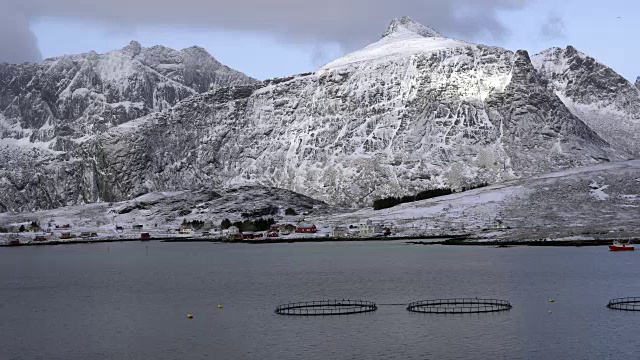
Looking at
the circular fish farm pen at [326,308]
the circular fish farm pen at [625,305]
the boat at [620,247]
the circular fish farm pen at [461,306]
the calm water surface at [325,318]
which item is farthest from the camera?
the boat at [620,247]

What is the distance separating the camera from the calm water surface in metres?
85.2

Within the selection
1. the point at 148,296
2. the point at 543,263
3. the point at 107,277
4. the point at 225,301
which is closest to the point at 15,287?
the point at 107,277

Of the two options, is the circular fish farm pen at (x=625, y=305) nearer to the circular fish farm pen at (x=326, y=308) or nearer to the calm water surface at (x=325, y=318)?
the calm water surface at (x=325, y=318)

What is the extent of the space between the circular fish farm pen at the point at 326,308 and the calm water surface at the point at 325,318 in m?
1.98

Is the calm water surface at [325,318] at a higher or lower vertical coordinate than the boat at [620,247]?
lower

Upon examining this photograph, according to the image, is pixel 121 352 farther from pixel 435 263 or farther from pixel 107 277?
pixel 435 263

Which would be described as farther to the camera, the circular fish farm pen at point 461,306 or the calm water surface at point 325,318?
the circular fish farm pen at point 461,306

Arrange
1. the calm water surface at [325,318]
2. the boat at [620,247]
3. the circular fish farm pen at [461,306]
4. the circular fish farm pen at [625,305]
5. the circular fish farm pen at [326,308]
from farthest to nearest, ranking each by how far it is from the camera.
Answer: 1. the boat at [620,247]
2. the circular fish farm pen at [326,308]
3. the circular fish farm pen at [461,306]
4. the circular fish farm pen at [625,305]
5. the calm water surface at [325,318]

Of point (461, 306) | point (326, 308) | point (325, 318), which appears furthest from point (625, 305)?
point (326, 308)

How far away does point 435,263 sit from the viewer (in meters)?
170

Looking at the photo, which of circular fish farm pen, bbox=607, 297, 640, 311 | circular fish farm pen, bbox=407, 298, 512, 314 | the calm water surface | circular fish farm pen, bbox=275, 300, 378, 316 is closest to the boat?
the calm water surface

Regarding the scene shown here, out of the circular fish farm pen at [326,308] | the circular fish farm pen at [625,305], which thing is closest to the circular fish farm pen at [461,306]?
the circular fish farm pen at [326,308]

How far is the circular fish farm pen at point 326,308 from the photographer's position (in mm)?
106500

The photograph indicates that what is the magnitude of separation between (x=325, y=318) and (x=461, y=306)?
16860 millimetres
